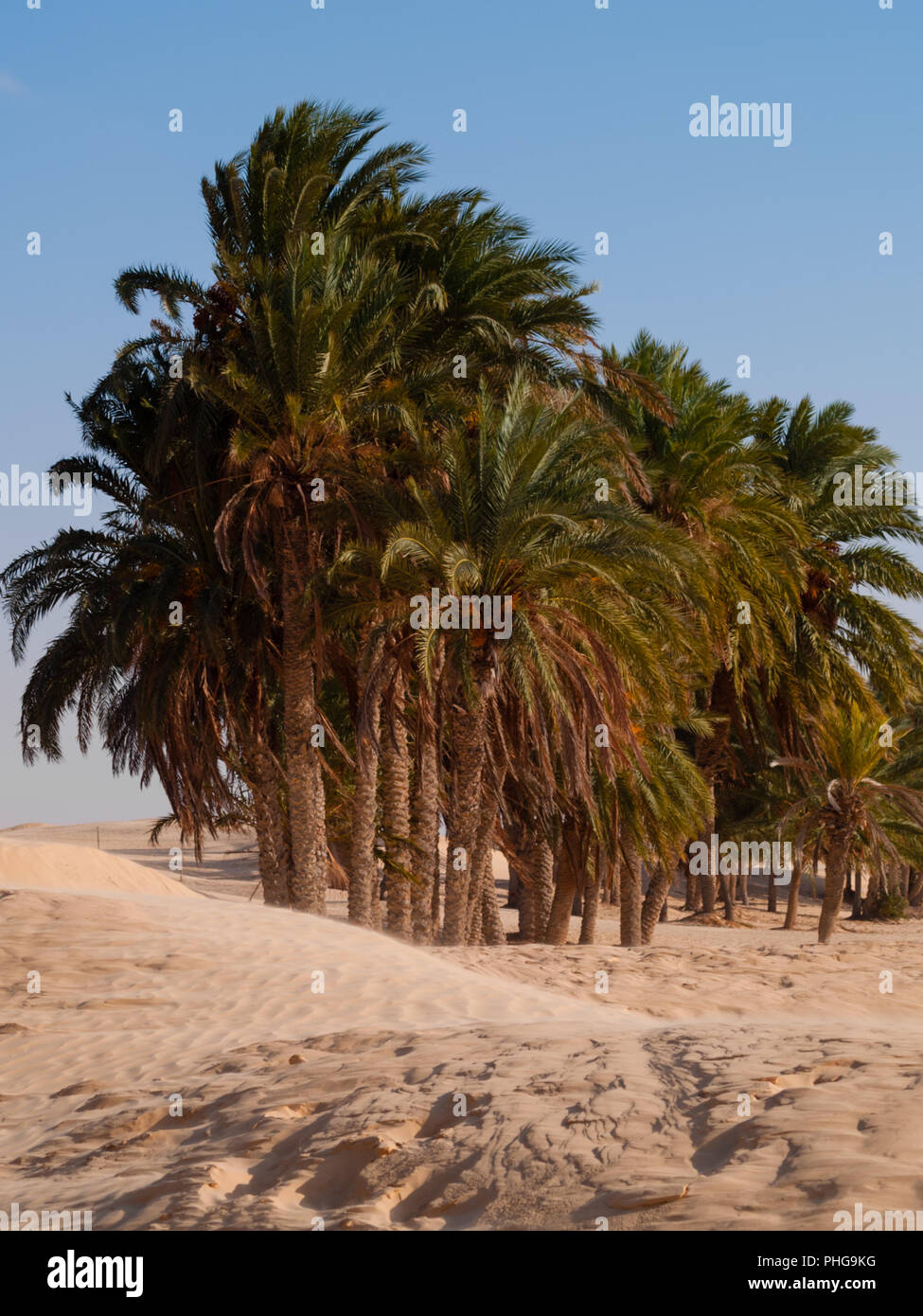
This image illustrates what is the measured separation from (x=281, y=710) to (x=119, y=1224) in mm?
18880

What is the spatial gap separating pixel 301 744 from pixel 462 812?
2.71m

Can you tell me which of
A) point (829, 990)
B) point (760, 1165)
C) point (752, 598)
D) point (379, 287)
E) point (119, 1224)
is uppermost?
point (379, 287)

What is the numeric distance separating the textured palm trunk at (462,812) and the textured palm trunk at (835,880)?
9.21 metres

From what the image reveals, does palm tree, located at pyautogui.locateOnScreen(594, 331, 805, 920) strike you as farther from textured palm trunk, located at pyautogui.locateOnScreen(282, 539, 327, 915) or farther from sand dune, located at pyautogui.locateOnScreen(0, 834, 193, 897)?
sand dune, located at pyautogui.locateOnScreen(0, 834, 193, 897)

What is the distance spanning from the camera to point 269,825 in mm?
22484

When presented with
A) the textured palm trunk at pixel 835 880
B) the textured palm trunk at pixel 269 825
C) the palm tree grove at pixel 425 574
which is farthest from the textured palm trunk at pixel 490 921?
the textured palm trunk at pixel 835 880

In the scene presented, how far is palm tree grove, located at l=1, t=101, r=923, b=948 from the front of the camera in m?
17.5

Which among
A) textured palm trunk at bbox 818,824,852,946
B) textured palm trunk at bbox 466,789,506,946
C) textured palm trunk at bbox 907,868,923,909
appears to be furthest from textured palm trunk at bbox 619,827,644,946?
textured palm trunk at bbox 907,868,923,909

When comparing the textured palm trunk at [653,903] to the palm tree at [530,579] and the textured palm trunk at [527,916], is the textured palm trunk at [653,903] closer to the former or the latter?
the textured palm trunk at [527,916]

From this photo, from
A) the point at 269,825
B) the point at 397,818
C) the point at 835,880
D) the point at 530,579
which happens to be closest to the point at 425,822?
the point at 397,818

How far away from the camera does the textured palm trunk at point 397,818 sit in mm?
20156

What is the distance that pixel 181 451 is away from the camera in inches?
843
